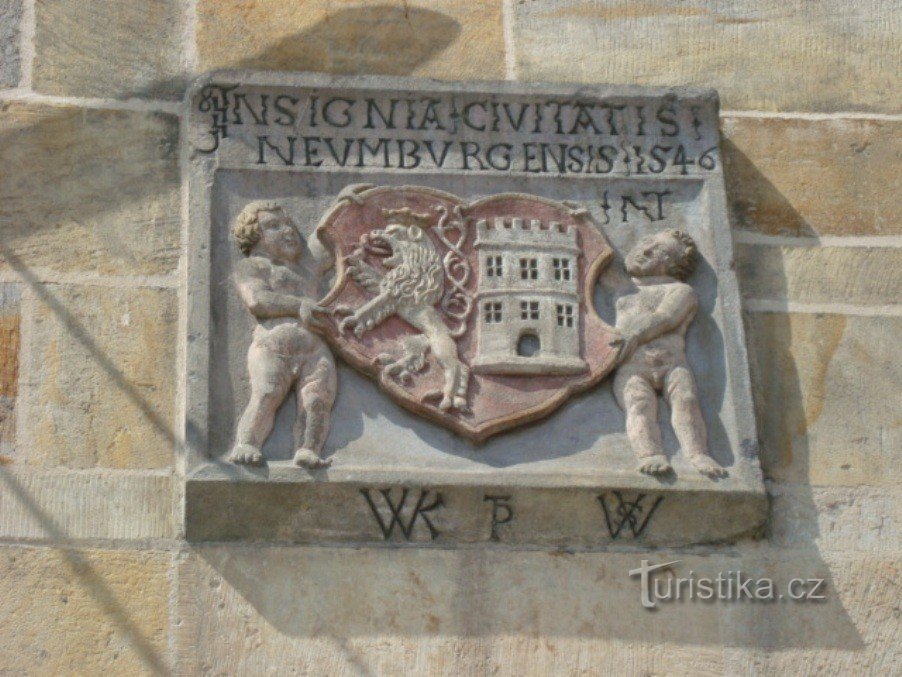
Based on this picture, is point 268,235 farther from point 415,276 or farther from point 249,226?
point 415,276

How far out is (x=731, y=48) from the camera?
7188 millimetres

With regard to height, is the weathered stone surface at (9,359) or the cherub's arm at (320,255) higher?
the cherub's arm at (320,255)

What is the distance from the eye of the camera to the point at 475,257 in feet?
21.4

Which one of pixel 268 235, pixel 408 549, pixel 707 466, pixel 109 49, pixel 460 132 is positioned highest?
pixel 109 49

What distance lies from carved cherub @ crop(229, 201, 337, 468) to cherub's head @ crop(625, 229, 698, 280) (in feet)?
3.16

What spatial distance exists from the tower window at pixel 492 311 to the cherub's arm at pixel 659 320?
369 millimetres

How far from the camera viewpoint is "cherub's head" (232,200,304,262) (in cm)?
644

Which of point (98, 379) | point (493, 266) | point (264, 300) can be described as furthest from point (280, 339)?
point (493, 266)

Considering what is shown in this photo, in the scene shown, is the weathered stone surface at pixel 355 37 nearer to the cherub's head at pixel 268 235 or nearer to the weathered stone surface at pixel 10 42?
the weathered stone surface at pixel 10 42

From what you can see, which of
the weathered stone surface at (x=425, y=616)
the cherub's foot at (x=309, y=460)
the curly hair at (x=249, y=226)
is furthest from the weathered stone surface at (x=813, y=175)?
the cherub's foot at (x=309, y=460)

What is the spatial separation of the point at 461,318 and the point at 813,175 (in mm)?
1350

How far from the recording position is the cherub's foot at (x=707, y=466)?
6.23 m

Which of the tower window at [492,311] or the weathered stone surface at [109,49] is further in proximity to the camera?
the weathered stone surface at [109,49]

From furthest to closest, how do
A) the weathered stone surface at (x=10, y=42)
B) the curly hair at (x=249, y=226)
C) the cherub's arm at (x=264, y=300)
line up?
the weathered stone surface at (x=10, y=42)
the curly hair at (x=249, y=226)
the cherub's arm at (x=264, y=300)
